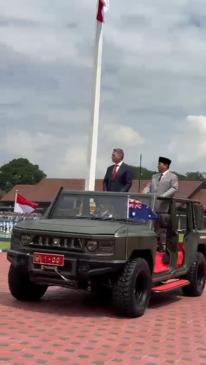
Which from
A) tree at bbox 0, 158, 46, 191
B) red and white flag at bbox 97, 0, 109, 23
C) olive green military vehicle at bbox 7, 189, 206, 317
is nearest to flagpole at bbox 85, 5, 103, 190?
red and white flag at bbox 97, 0, 109, 23

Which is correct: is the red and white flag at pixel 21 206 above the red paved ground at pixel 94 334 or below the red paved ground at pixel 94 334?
above

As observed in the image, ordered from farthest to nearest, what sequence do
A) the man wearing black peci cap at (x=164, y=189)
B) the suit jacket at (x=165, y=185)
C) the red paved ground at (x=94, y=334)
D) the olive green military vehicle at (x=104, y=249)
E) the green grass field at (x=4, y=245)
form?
the green grass field at (x=4, y=245), the suit jacket at (x=165, y=185), the man wearing black peci cap at (x=164, y=189), the olive green military vehicle at (x=104, y=249), the red paved ground at (x=94, y=334)

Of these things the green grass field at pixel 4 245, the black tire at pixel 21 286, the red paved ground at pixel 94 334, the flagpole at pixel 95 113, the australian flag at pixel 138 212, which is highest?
the flagpole at pixel 95 113

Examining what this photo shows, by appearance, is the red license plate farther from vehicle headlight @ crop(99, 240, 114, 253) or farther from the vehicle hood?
vehicle headlight @ crop(99, 240, 114, 253)

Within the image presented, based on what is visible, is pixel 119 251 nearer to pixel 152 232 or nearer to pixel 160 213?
pixel 152 232

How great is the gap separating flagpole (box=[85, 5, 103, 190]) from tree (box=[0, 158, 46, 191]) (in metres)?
127

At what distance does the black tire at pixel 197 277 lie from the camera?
384 inches

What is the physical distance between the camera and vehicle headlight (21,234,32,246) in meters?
7.76

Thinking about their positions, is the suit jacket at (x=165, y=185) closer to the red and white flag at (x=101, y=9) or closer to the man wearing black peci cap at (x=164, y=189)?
the man wearing black peci cap at (x=164, y=189)

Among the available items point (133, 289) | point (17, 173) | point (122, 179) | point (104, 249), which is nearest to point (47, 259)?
point (104, 249)

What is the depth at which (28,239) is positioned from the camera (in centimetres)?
777

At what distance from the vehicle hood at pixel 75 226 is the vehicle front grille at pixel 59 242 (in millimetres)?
98

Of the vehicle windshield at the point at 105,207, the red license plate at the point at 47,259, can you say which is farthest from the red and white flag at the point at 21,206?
the red license plate at the point at 47,259

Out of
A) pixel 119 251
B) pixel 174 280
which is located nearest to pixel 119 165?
pixel 174 280
